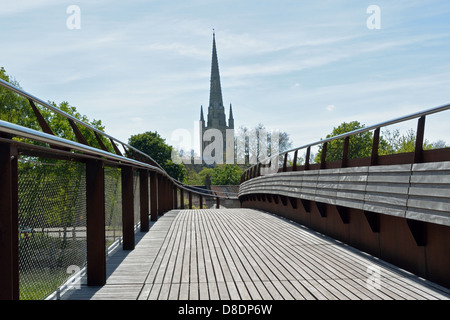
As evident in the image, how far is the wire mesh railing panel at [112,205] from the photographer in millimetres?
6535

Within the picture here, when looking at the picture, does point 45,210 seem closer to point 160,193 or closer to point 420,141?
point 420,141

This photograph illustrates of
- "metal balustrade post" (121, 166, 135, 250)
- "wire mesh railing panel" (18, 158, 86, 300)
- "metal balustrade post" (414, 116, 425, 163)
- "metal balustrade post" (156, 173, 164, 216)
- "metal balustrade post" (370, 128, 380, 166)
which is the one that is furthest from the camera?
"metal balustrade post" (156, 173, 164, 216)

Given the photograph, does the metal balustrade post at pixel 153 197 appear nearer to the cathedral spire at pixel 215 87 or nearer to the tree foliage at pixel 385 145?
the tree foliage at pixel 385 145

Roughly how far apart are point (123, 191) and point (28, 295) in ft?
11.9

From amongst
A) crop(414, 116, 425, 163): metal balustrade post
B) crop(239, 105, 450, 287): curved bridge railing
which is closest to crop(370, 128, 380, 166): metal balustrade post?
crop(239, 105, 450, 287): curved bridge railing

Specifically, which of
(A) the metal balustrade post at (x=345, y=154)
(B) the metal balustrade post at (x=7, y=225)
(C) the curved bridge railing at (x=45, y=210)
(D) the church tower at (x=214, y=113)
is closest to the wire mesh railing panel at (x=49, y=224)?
(C) the curved bridge railing at (x=45, y=210)

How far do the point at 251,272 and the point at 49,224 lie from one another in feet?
8.38

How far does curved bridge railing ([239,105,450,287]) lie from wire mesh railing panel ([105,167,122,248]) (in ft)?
11.2

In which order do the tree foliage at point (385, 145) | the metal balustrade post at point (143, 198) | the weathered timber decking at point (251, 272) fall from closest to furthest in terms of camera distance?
the weathered timber decking at point (251, 272) → the tree foliage at point (385, 145) → the metal balustrade post at point (143, 198)

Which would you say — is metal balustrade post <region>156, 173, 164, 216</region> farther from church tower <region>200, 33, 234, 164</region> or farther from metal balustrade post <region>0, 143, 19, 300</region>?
church tower <region>200, 33, 234, 164</region>

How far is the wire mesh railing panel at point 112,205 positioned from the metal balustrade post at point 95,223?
4.70 ft

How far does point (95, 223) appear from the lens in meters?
4.80

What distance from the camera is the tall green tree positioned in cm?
6869

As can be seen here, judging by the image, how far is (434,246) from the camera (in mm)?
4777
